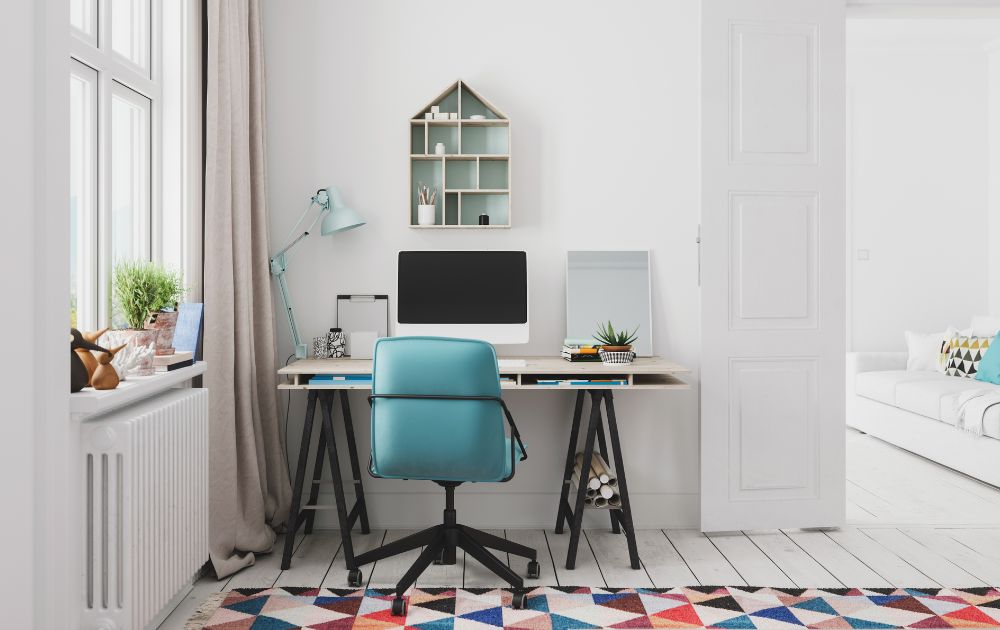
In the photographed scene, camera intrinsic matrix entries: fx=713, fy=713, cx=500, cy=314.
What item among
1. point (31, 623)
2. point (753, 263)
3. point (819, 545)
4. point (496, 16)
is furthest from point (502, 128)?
point (31, 623)

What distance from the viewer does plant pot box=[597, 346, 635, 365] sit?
290 centimetres

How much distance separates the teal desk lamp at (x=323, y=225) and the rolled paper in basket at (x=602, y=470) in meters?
1.35

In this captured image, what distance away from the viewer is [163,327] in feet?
7.47

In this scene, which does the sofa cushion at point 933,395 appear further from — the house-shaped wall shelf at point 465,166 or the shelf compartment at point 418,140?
the shelf compartment at point 418,140

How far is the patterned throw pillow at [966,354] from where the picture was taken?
15.2ft

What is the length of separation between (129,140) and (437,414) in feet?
4.86

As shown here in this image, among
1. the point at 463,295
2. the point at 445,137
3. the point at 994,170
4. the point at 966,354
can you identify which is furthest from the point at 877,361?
the point at 445,137

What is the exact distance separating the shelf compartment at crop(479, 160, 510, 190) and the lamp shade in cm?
59

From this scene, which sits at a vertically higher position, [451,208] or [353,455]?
[451,208]

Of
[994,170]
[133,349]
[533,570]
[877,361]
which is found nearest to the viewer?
[133,349]

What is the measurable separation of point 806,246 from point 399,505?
218 cm

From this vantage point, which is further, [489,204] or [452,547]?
[489,204]

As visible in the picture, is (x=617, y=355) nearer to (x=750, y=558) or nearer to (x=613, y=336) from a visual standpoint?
(x=613, y=336)

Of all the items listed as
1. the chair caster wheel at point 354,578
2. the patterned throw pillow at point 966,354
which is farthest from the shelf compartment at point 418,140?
the patterned throw pillow at point 966,354
